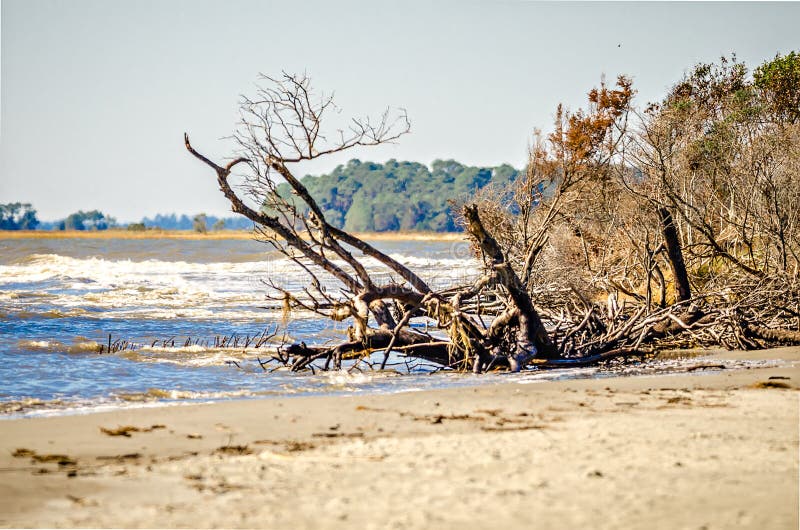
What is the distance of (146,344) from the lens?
16.3 m

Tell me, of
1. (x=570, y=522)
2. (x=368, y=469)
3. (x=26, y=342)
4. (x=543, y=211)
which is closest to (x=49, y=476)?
(x=368, y=469)

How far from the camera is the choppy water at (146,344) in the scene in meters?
10.9

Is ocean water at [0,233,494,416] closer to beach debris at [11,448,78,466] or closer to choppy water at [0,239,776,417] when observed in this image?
choppy water at [0,239,776,417]

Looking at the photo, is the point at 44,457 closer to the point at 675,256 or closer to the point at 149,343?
the point at 149,343

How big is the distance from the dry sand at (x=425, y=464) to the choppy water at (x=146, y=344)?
2028 millimetres

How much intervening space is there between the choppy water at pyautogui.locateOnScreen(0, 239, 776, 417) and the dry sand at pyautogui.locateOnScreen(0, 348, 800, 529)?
203cm

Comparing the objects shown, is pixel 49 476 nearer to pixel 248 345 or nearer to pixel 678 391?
pixel 678 391

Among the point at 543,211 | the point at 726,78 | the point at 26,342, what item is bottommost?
the point at 26,342

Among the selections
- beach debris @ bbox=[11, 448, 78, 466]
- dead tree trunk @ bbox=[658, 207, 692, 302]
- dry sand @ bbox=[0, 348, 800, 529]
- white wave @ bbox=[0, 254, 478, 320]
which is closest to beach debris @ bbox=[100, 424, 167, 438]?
dry sand @ bbox=[0, 348, 800, 529]

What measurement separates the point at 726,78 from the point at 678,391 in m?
23.4

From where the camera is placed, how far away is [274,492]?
5.44 metres

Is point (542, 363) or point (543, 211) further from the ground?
point (543, 211)

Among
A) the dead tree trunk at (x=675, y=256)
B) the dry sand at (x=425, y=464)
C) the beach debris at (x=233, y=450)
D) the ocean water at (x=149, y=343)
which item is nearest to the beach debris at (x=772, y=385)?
the dry sand at (x=425, y=464)

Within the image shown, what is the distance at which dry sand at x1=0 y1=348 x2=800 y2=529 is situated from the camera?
4.93 metres
